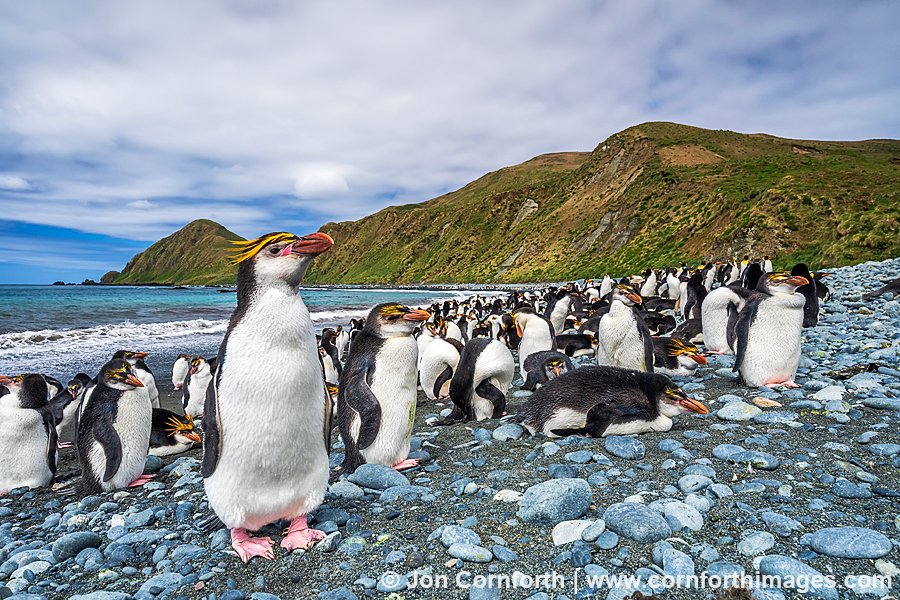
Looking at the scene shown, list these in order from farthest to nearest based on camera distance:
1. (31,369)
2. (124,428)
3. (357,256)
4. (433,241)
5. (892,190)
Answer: (357,256), (433,241), (892,190), (31,369), (124,428)

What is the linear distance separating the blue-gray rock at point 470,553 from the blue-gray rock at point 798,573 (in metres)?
1.28

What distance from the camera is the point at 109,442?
14.4 feet

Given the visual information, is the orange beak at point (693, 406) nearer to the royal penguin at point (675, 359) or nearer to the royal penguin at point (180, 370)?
the royal penguin at point (675, 359)

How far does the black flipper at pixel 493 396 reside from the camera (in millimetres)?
5691

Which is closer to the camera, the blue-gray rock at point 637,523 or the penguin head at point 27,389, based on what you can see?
the blue-gray rock at point 637,523

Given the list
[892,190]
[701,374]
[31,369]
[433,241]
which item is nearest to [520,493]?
[701,374]

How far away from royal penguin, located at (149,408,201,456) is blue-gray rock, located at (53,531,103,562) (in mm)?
2739

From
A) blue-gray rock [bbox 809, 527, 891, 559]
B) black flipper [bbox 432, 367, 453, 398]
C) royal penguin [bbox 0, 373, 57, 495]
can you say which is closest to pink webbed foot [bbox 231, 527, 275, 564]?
blue-gray rock [bbox 809, 527, 891, 559]

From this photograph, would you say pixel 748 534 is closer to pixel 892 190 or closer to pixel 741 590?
pixel 741 590

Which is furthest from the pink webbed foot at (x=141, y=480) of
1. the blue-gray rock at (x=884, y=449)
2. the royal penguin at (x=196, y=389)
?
the blue-gray rock at (x=884, y=449)

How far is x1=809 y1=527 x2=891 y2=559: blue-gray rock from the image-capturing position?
212cm

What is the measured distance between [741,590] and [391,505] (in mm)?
2037

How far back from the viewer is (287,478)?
8.98 ft

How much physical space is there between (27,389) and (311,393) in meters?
4.44
